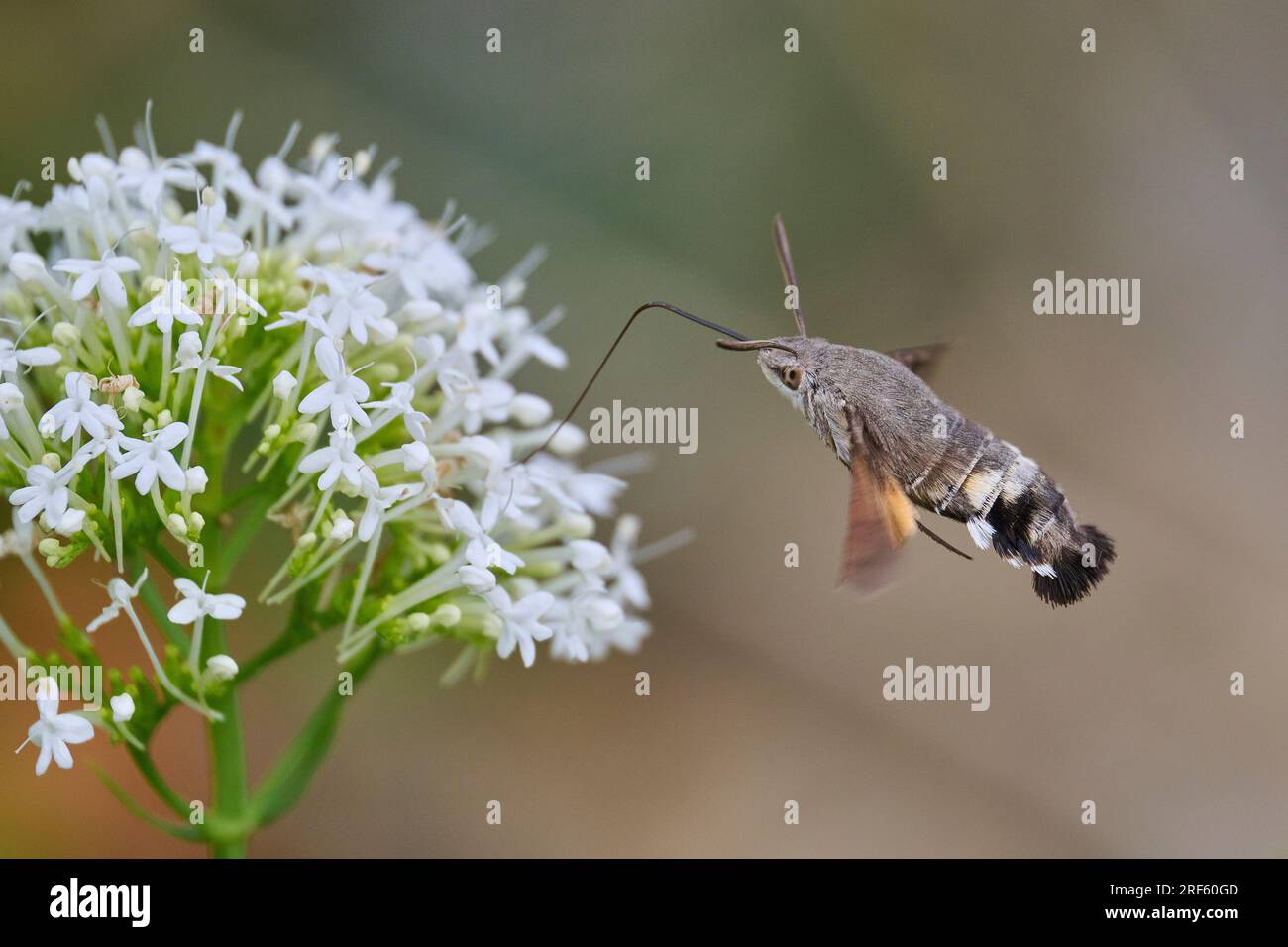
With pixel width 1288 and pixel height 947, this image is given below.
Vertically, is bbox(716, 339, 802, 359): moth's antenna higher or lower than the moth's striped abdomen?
higher

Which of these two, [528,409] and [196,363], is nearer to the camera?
[196,363]

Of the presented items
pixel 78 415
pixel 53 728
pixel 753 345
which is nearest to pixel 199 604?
pixel 53 728

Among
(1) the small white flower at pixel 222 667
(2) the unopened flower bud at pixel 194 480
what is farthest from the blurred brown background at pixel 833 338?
(2) the unopened flower bud at pixel 194 480

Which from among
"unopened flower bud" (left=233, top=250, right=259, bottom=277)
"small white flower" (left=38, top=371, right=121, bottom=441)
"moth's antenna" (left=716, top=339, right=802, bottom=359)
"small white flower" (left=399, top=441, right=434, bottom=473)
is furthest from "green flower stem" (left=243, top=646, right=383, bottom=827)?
"moth's antenna" (left=716, top=339, right=802, bottom=359)

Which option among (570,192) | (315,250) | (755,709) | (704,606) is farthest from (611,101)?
(315,250)

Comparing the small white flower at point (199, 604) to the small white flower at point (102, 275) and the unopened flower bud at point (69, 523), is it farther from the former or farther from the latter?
the small white flower at point (102, 275)

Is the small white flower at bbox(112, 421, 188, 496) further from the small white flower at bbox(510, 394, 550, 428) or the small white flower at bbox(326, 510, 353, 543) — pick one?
the small white flower at bbox(510, 394, 550, 428)

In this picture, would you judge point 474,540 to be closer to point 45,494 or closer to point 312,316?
point 312,316
